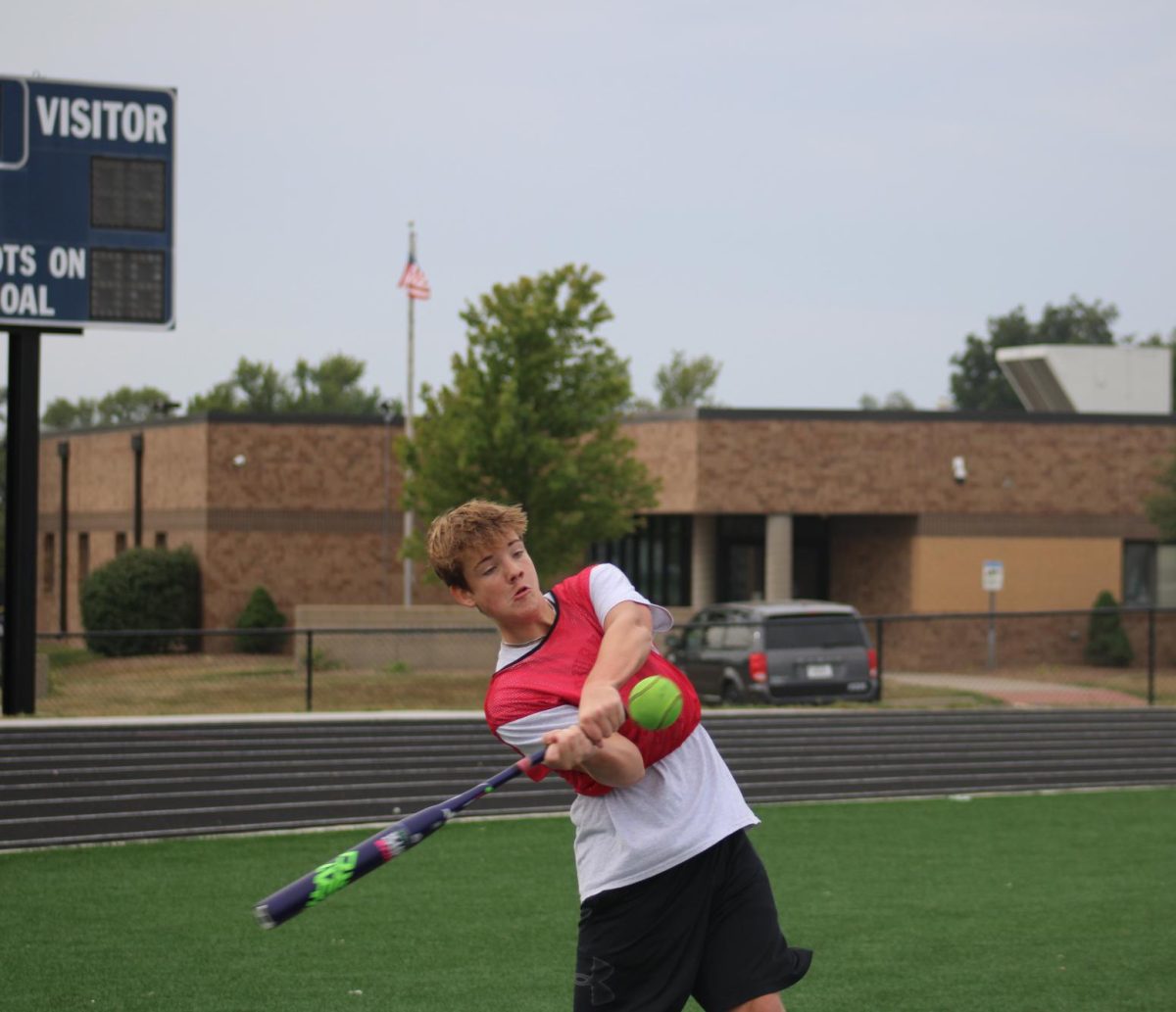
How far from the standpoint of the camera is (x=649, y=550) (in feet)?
122

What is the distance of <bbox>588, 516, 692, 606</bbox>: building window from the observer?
36.2 metres

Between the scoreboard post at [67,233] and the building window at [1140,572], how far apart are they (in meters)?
22.4

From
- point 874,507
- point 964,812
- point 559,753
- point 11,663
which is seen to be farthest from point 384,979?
point 874,507

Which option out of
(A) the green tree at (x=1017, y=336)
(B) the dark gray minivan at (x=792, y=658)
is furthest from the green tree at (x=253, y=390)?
(B) the dark gray minivan at (x=792, y=658)

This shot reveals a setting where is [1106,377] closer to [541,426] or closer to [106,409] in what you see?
[541,426]

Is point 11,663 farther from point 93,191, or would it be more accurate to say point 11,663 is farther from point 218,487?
point 218,487

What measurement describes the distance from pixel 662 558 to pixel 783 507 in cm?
620

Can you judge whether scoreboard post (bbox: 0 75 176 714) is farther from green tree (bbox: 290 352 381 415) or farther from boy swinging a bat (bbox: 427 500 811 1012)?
green tree (bbox: 290 352 381 415)

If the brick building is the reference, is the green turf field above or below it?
below

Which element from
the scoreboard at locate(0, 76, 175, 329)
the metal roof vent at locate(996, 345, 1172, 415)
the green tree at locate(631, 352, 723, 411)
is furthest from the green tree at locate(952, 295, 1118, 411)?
the scoreboard at locate(0, 76, 175, 329)

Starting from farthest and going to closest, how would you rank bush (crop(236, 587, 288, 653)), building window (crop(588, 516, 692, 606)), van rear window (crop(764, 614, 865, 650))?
building window (crop(588, 516, 692, 606)) < bush (crop(236, 587, 288, 653)) < van rear window (crop(764, 614, 865, 650))

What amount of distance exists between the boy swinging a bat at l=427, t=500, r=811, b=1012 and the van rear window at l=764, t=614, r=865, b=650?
1622cm

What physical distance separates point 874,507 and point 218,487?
44.8 feet

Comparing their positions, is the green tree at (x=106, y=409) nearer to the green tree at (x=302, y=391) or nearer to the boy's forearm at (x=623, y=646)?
the green tree at (x=302, y=391)
